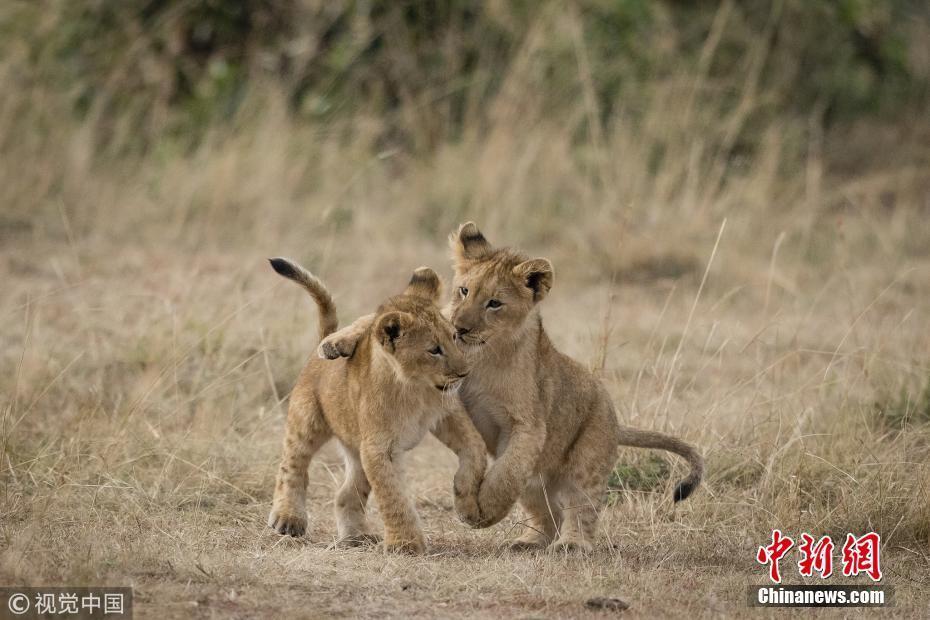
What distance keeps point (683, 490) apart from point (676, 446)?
0.26 meters

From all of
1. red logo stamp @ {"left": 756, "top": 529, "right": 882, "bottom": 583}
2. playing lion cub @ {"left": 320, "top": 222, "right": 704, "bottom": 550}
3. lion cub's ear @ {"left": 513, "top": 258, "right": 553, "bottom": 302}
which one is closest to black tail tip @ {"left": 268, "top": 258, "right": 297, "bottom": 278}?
playing lion cub @ {"left": 320, "top": 222, "right": 704, "bottom": 550}

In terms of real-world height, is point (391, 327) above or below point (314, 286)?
below

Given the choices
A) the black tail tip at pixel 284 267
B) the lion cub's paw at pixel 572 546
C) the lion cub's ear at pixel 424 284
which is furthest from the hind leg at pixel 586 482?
the black tail tip at pixel 284 267

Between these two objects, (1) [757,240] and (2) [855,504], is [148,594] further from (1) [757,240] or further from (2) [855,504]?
(1) [757,240]

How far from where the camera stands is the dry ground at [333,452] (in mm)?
4852

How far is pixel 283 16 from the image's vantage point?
12.8 m

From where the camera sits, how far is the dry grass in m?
5.05

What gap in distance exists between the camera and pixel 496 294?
19.0ft

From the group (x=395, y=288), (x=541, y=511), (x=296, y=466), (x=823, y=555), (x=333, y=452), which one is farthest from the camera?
(x=395, y=288)

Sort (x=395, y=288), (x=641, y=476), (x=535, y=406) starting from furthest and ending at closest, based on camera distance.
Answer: (x=395, y=288) → (x=641, y=476) → (x=535, y=406)

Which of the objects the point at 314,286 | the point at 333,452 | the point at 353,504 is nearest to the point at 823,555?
the point at 353,504

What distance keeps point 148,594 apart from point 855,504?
9.86 ft

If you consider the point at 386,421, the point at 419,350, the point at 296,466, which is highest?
the point at 419,350

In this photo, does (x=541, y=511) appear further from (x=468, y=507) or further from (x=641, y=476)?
(x=641, y=476)
